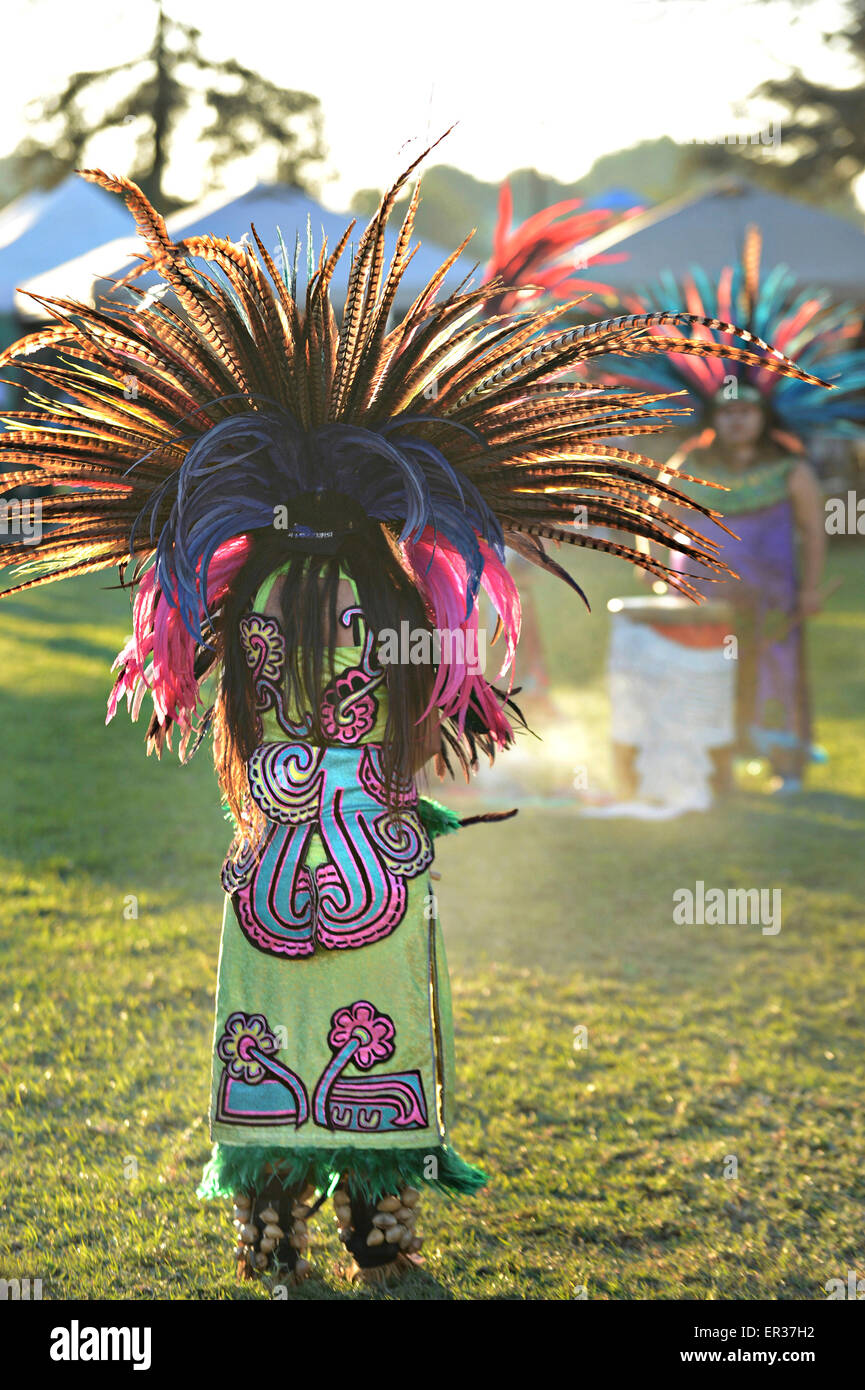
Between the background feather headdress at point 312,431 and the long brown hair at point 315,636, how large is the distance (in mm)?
53

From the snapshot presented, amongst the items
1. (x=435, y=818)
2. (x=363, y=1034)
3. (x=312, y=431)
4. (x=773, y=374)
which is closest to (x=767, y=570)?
(x=773, y=374)

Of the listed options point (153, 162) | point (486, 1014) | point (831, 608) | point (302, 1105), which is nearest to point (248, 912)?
point (302, 1105)

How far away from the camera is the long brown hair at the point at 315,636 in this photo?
8.71ft

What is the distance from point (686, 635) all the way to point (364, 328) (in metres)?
4.86

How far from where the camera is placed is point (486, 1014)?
4.55 m

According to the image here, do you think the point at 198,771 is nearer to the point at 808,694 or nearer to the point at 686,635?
the point at 686,635

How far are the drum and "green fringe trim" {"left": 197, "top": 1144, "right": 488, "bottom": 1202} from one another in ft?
15.4

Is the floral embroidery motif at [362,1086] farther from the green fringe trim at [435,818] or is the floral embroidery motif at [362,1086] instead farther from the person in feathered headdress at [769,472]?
the person in feathered headdress at [769,472]

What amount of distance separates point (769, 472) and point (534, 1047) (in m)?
4.33

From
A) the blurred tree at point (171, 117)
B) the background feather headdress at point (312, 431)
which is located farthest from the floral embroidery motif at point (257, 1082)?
the blurred tree at point (171, 117)

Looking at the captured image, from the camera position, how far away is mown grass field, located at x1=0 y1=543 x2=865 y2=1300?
3.09 m

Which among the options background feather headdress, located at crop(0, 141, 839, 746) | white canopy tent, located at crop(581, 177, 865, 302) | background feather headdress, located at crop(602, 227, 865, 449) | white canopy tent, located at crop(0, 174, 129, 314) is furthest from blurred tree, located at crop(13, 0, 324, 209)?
background feather headdress, located at crop(0, 141, 839, 746)

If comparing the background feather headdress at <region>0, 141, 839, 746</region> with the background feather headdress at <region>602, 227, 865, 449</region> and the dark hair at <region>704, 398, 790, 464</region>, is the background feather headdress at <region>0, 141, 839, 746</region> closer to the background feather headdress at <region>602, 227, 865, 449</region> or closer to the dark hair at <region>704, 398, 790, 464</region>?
the background feather headdress at <region>602, 227, 865, 449</region>

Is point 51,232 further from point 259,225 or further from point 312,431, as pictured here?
point 312,431
